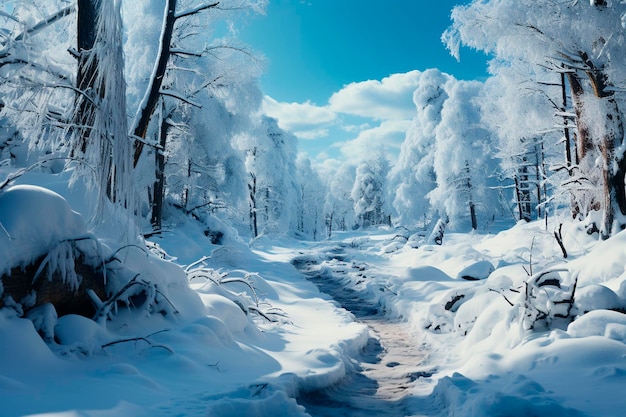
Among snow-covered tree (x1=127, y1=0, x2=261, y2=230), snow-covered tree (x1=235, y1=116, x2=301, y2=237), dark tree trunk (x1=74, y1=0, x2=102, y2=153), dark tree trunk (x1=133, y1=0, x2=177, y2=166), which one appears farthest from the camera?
snow-covered tree (x1=235, y1=116, x2=301, y2=237)

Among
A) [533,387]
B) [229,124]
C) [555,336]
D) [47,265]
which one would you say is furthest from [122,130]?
[229,124]

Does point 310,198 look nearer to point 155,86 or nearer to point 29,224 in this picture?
point 155,86

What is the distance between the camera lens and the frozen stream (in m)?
4.47

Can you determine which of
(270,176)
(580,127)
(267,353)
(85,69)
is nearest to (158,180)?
(85,69)

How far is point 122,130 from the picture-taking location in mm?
4629

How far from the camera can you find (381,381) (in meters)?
5.58

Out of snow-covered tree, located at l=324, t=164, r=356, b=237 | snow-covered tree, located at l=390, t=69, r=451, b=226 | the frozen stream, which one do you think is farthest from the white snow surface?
snow-covered tree, located at l=324, t=164, r=356, b=237

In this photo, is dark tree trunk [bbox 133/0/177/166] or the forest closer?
the forest

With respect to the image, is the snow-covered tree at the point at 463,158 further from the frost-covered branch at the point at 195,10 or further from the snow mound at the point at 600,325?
the snow mound at the point at 600,325

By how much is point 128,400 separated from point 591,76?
10891mm

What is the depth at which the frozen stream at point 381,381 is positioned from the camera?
4.47 metres

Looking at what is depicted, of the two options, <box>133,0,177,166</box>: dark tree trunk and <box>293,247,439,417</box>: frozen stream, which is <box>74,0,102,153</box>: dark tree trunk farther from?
<box>293,247,439,417</box>: frozen stream

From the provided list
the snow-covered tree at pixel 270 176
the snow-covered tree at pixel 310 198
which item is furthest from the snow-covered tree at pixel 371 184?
the snow-covered tree at pixel 270 176

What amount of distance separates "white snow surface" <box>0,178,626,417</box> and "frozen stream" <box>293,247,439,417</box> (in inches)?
5.3
